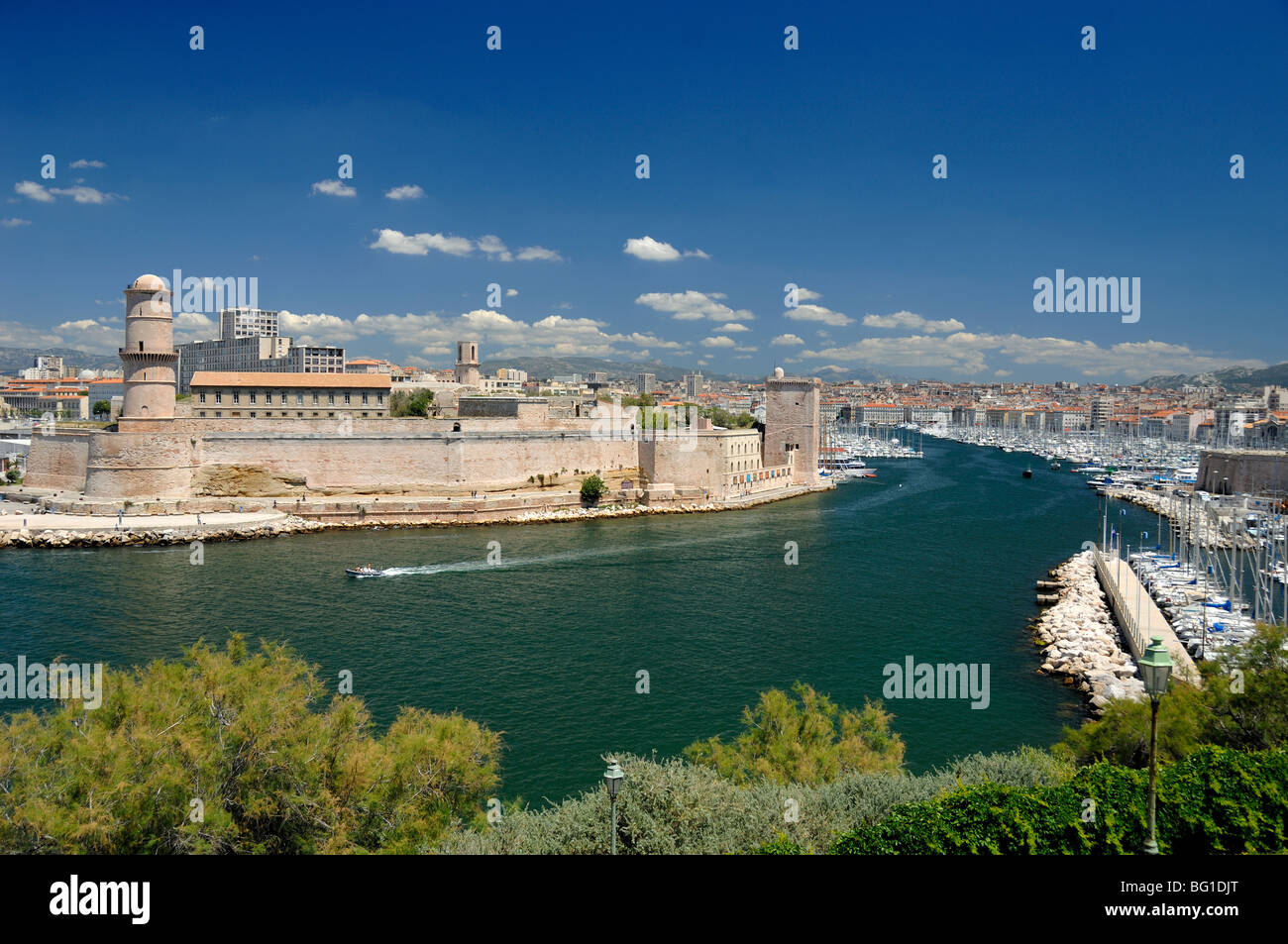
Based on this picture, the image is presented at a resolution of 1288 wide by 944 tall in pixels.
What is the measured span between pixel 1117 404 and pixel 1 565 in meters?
115

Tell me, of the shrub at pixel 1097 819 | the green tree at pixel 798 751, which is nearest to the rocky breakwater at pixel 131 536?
the green tree at pixel 798 751

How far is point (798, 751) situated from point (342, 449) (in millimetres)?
24265

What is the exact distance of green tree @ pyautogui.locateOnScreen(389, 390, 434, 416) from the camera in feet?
115

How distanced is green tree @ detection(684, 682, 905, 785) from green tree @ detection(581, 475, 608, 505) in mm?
20578

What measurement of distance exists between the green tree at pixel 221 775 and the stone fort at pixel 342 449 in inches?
873

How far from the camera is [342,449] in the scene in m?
28.2

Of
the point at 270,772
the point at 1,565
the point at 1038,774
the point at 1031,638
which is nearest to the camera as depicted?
the point at 270,772

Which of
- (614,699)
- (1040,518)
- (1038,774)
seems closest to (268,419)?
(614,699)

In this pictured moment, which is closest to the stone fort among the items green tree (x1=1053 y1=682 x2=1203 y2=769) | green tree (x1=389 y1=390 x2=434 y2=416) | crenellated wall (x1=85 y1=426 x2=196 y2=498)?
crenellated wall (x1=85 y1=426 x2=196 y2=498)

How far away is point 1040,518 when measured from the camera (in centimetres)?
3038

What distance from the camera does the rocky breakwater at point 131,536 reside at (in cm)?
2139

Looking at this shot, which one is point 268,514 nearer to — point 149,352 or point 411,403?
point 149,352
